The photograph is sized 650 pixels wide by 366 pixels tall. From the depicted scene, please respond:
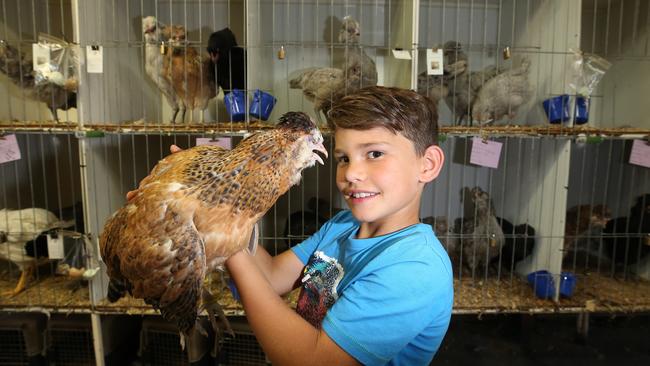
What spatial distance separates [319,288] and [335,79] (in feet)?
3.97

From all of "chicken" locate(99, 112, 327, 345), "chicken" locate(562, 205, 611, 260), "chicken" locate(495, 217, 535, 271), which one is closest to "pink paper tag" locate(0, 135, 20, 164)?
"chicken" locate(99, 112, 327, 345)

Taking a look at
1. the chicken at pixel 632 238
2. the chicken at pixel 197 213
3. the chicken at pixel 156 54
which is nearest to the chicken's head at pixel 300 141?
the chicken at pixel 197 213

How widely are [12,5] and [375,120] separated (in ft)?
7.97

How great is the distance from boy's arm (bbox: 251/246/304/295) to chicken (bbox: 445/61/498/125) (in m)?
1.36

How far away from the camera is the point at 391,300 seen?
658 mm

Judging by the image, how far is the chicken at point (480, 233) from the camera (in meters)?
1.96

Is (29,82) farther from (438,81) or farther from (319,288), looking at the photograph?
(438,81)

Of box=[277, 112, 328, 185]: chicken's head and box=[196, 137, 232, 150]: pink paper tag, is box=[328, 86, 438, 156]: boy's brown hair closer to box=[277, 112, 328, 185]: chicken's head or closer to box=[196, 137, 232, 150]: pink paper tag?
box=[277, 112, 328, 185]: chicken's head

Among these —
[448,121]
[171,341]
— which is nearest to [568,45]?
[448,121]

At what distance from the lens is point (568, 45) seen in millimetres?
1788

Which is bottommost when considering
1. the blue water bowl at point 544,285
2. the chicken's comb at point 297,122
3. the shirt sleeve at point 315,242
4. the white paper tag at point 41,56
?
the blue water bowl at point 544,285

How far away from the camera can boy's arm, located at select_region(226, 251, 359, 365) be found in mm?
654

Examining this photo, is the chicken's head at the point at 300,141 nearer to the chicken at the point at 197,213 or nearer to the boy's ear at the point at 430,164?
the chicken at the point at 197,213

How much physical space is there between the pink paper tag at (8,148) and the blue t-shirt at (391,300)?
161 cm
